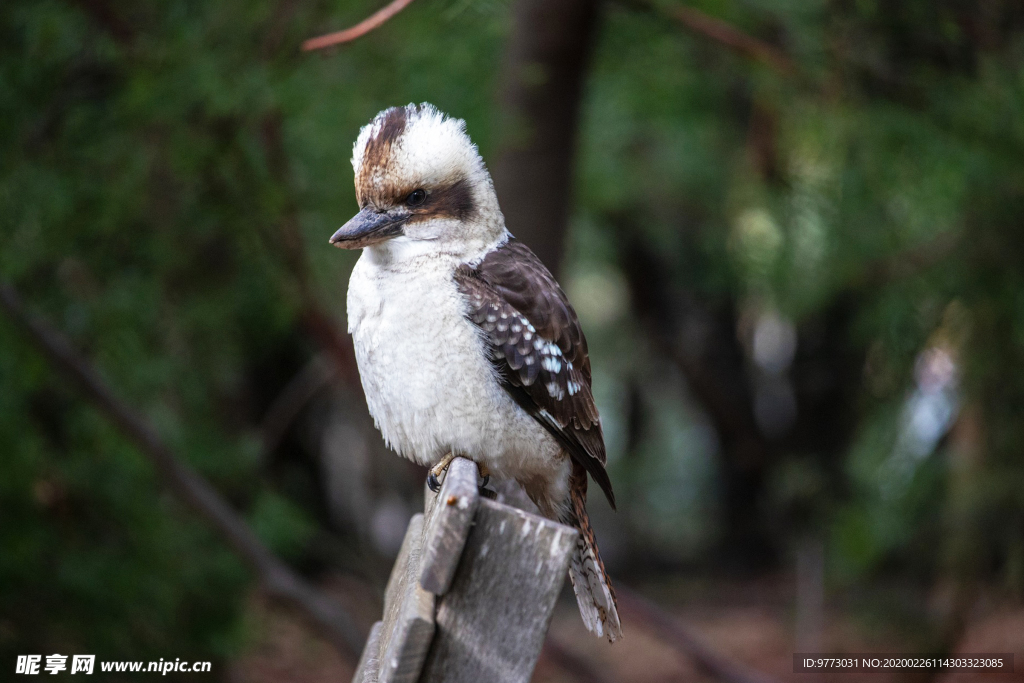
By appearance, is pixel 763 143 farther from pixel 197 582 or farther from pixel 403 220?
pixel 403 220

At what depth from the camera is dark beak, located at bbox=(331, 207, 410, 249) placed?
6.22 feet

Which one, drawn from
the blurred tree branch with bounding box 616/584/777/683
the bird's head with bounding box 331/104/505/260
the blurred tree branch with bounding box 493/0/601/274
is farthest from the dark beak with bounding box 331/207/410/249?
the blurred tree branch with bounding box 616/584/777/683

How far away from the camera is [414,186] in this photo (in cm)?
201

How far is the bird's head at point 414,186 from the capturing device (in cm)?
197

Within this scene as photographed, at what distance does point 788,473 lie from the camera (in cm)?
733

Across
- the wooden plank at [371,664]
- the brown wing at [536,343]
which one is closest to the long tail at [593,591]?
the brown wing at [536,343]

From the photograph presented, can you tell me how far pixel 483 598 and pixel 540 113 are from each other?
2.59m

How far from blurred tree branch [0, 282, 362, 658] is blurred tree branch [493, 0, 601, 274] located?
1677 millimetres

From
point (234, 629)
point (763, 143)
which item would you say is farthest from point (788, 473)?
point (234, 629)

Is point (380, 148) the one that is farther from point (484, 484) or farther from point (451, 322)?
point (484, 484)

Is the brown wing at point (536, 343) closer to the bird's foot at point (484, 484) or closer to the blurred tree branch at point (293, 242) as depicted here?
the bird's foot at point (484, 484)

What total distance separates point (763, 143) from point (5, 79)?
15.7 feet

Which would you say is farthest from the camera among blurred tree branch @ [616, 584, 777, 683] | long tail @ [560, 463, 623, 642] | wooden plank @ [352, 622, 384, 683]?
blurred tree branch @ [616, 584, 777, 683]

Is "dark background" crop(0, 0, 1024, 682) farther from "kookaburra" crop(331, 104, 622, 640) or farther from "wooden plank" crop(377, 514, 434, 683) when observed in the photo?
"wooden plank" crop(377, 514, 434, 683)
